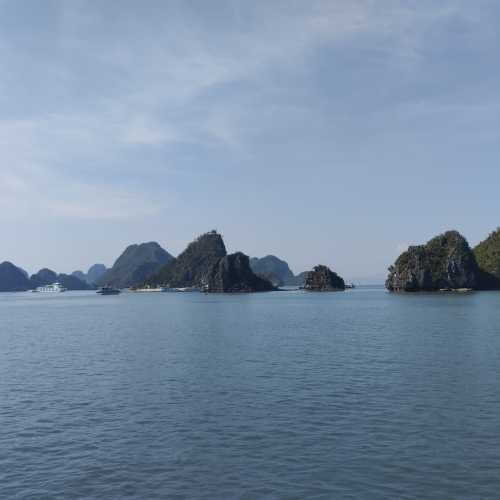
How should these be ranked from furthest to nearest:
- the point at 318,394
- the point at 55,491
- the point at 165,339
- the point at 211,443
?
the point at 165,339 → the point at 318,394 → the point at 211,443 → the point at 55,491

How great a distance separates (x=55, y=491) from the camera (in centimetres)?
2608

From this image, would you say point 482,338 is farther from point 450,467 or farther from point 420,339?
point 450,467

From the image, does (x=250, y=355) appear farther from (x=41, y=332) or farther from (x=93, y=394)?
(x=41, y=332)

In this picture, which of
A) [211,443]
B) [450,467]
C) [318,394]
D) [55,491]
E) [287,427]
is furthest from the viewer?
[318,394]

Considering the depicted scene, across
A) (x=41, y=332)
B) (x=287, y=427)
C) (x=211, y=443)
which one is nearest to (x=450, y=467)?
(x=287, y=427)

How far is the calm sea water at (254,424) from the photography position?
26516 millimetres

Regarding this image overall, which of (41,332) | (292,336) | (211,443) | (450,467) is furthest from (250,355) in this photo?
(41,332)

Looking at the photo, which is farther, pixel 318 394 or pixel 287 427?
pixel 318 394

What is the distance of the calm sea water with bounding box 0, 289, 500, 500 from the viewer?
26.5m

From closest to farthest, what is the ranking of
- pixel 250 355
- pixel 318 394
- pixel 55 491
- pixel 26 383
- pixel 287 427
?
pixel 55 491 < pixel 287 427 < pixel 318 394 < pixel 26 383 < pixel 250 355

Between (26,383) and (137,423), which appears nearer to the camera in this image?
(137,423)

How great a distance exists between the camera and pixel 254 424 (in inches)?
1458

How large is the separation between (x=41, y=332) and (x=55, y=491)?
96.2 meters

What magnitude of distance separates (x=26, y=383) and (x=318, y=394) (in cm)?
3192
